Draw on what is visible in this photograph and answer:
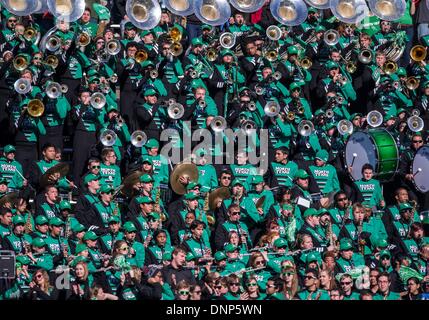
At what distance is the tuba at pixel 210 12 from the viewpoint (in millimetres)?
21047

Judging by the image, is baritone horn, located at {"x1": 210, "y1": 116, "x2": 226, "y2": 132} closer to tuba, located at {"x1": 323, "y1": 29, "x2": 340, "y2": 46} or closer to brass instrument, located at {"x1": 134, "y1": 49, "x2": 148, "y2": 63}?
brass instrument, located at {"x1": 134, "y1": 49, "x2": 148, "y2": 63}

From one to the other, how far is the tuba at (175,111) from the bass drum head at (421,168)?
2.47m

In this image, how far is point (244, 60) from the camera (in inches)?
831

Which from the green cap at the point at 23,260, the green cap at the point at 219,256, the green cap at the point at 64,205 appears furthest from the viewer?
the green cap at the point at 64,205

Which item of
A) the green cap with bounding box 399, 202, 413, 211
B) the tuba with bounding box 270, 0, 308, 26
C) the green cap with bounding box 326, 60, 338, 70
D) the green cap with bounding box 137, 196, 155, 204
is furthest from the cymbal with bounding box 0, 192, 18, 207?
the green cap with bounding box 399, 202, 413, 211

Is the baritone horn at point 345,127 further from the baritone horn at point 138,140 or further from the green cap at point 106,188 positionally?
the green cap at point 106,188

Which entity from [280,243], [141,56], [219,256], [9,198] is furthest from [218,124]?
[9,198]

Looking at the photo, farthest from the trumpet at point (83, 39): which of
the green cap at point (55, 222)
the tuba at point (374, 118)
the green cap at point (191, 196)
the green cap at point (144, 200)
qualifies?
the tuba at point (374, 118)

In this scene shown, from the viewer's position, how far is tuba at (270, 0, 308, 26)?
843 inches

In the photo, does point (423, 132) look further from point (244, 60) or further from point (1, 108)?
point (1, 108)
